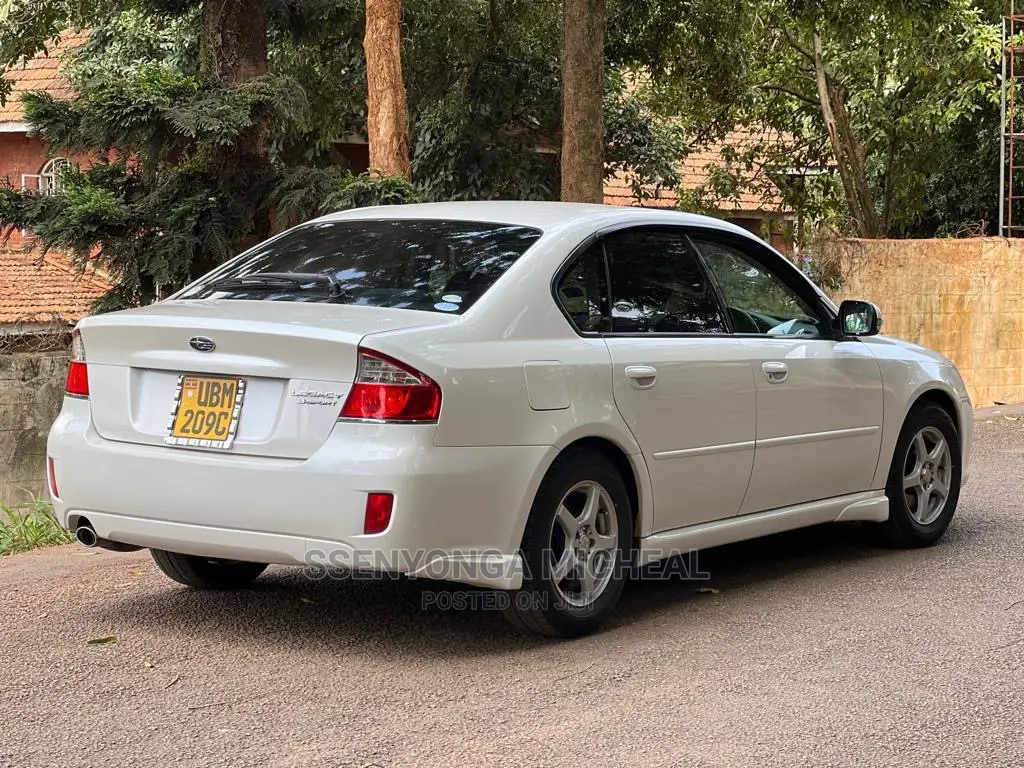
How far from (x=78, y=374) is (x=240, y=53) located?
24.4 ft

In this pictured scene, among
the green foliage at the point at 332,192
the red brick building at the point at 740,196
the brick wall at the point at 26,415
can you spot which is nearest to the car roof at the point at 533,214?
the green foliage at the point at 332,192

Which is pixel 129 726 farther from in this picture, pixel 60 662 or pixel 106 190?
pixel 106 190

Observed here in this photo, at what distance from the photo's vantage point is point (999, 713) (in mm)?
5023

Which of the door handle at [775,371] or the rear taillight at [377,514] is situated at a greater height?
the door handle at [775,371]

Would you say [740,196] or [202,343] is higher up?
[740,196]

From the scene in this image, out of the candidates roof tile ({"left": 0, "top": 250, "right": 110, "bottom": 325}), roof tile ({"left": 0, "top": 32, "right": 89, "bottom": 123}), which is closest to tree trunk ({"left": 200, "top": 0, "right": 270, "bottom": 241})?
roof tile ({"left": 0, "top": 250, "right": 110, "bottom": 325})

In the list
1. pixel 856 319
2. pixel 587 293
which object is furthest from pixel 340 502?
pixel 856 319

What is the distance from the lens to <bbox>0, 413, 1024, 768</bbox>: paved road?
182 inches

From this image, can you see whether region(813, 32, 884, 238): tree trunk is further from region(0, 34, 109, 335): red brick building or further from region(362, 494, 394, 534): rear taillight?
region(362, 494, 394, 534): rear taillight

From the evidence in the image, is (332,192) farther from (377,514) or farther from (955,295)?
(955,295)

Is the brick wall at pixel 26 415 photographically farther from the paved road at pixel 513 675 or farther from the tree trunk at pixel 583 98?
the tree trunk at pixel 583 98

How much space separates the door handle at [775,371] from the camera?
22.0 ft

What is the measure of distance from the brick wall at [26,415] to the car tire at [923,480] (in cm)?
637

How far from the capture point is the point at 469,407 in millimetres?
5309
